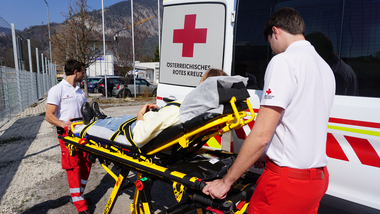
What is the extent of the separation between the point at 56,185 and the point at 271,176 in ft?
12.4

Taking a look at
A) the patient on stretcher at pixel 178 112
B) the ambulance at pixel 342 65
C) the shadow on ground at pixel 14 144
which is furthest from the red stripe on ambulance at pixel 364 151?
the shadow on ground at pixel 14 144

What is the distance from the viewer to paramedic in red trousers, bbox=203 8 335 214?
126cm

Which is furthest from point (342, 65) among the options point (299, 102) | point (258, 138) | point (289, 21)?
point (258, 138)

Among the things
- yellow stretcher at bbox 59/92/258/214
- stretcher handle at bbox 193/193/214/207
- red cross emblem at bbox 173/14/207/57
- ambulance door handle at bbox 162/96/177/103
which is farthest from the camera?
ambulance door handle at bbox 162/96/177/103

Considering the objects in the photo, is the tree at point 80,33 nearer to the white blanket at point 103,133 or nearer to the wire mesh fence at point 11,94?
the wire mesh fence at point 11,94

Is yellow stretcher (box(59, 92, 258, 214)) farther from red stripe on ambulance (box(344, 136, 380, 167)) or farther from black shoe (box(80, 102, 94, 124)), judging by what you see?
red stripe on ambulance (box(344, 136, 380, 167))

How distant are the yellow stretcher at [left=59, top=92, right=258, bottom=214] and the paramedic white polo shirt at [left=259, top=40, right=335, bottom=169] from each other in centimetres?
57

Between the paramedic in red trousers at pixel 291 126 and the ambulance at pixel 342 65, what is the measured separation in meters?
0.78

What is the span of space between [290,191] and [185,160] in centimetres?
137

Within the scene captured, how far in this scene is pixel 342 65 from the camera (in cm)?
211

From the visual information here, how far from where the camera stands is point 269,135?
1304 millimetres

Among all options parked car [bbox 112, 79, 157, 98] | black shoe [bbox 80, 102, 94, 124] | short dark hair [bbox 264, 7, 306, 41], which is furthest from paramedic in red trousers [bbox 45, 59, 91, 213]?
parked car [bbox 112, 79, 157, 98]

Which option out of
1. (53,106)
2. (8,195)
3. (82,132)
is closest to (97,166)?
(8,195)

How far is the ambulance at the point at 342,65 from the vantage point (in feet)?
6.30
